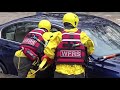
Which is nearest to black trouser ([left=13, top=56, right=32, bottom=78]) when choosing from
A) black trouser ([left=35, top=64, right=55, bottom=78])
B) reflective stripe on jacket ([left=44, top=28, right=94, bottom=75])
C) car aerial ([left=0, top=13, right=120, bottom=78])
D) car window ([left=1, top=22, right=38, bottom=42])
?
black trouser ([left=35, top=64, right=55, bottom=78])

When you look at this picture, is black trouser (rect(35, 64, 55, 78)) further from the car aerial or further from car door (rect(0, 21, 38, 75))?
car door (rect(0, 21, 38, 75))

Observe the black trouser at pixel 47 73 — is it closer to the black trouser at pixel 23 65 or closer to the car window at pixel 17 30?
the black trouser at pixel 23 65

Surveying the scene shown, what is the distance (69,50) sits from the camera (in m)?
5.31

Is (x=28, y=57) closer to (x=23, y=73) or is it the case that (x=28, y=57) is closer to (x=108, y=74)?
(x=23, y=73)

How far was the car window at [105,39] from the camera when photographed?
21.0 ft

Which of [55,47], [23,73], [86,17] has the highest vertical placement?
[86,17]

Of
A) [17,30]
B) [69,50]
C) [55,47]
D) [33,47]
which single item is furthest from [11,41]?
[69,50]

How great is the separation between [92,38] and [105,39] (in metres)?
0.27
